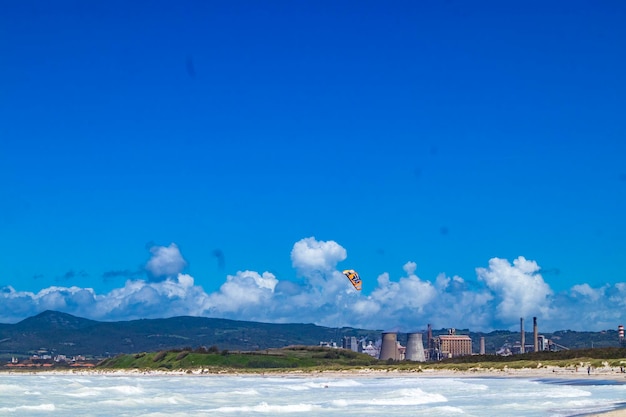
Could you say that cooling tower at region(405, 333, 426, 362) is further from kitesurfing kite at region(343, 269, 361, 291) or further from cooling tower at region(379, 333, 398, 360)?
kitesurfing kite at region(343, 269, 361, 291)

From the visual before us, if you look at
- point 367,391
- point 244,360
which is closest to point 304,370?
point 244,360

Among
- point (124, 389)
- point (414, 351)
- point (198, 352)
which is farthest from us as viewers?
point (198, 352)

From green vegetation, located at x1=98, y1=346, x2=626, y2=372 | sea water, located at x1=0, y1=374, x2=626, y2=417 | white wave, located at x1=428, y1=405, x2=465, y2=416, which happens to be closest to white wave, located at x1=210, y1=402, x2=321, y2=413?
sea water, located at x1=0, y1=374, x2=626, y2=417

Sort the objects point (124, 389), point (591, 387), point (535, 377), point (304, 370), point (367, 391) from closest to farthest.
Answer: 1. point (591, 387)
2. point (367, 391)
3. point (124, 389)
4. point (535, 377)
5. point (304, 370)

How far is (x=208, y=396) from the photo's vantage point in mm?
73750

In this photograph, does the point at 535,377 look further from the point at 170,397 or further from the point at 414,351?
the point at 414,351

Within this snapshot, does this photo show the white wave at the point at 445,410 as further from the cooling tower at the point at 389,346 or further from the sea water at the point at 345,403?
the cooling tower at the point at 389,346

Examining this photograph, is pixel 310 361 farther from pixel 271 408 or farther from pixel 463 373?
pixel 271 408

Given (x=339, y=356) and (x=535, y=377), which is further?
(x=339, y=356)

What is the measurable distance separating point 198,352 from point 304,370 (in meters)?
39.6

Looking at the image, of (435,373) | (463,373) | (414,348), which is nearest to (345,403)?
(463,373)

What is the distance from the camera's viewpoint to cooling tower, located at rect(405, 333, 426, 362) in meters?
167

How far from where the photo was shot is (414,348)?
6619 inches

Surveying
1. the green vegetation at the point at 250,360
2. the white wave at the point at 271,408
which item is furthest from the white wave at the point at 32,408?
the green vegetation at the point at 250,360
